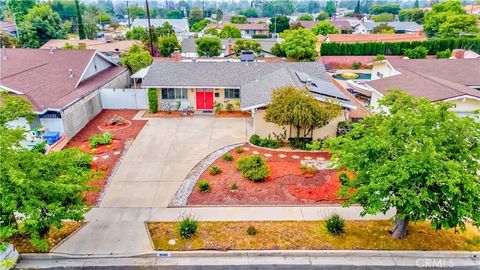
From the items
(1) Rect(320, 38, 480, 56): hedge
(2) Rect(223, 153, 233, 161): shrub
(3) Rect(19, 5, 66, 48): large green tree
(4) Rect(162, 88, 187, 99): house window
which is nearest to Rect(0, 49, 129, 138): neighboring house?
(4) Rect(162, 88, 187, 99): house window

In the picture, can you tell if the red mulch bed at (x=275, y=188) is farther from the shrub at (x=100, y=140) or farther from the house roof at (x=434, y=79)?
the house roof at (x=434, y=79)

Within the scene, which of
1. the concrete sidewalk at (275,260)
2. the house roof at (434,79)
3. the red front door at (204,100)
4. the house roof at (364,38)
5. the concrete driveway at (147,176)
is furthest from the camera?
the house roof at (364,38)

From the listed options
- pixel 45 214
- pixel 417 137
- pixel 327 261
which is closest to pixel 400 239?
pixel 327 261

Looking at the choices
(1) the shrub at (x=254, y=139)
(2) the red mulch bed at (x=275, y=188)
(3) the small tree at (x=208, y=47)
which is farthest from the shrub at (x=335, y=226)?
(3) the small tree at (x=208, y=47)

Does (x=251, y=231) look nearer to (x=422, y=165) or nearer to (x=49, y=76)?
(x=422, y=165)

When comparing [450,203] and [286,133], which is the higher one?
[450,203]

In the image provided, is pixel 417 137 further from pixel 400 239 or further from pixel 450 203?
pixel 400 239

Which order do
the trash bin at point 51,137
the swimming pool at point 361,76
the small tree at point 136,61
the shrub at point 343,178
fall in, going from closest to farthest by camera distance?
the shrub at point 343,178 < the trash bin at point 51,137 < the small tree at point 136,61 < the swimming pool at point 361,76

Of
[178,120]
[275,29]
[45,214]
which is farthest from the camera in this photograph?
[275,29]

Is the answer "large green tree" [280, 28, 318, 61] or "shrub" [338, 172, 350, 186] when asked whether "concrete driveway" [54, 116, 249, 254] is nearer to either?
"shrub" [338, 172, 350, 186]
